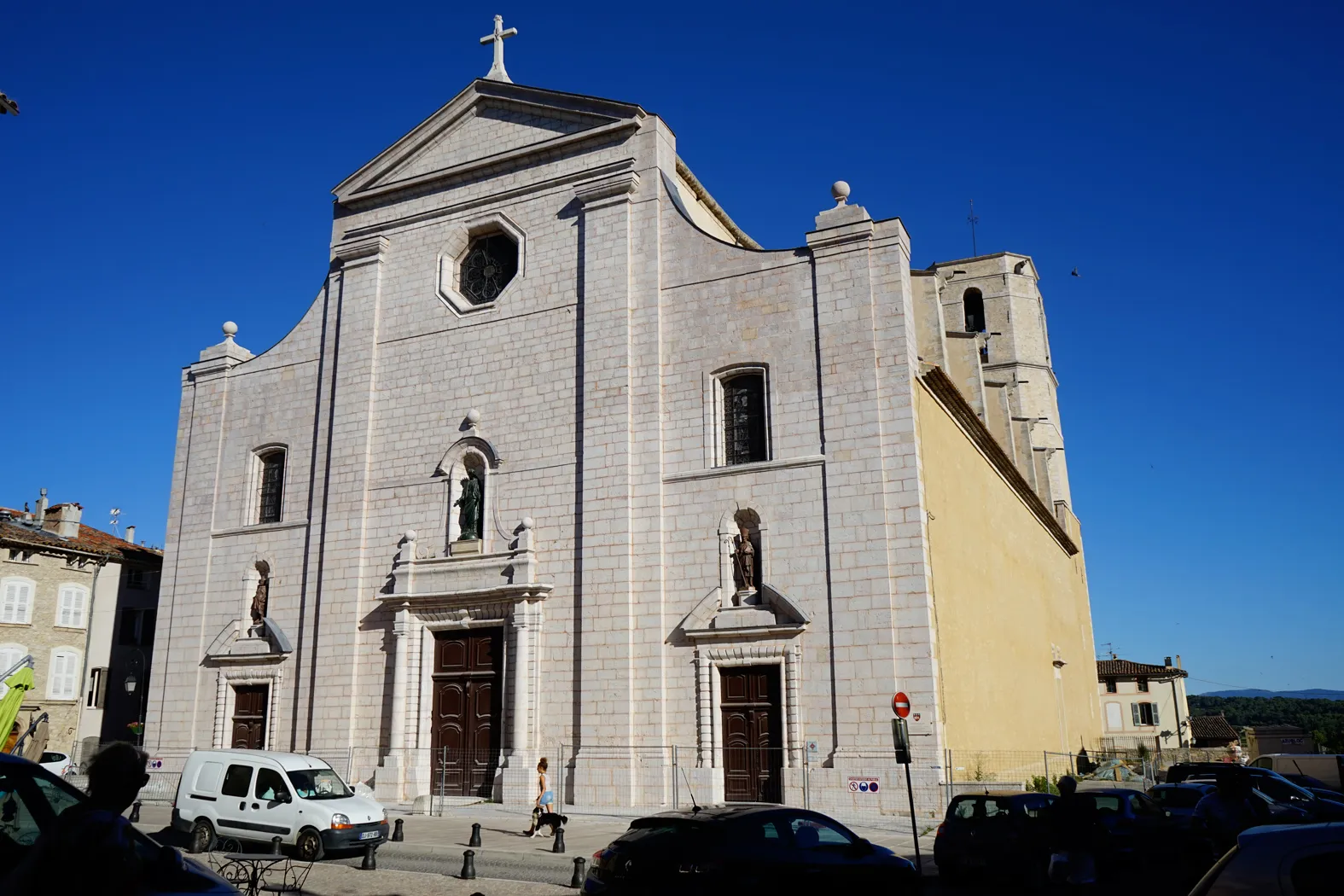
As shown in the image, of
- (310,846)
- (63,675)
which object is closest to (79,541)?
(63,675)

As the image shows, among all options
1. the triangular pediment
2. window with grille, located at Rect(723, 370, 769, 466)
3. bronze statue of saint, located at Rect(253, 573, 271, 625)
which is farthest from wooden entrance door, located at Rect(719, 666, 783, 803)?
the triangular pediment

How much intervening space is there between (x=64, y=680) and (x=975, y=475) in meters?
26.8

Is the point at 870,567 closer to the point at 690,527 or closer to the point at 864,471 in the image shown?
the point at 864,471

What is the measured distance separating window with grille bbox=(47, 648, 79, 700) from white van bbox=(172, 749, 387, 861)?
59.0 feet

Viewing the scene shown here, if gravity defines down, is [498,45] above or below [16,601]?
above

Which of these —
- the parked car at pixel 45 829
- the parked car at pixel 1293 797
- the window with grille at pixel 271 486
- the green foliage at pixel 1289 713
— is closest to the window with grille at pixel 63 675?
the window with grille at pixel 271 486

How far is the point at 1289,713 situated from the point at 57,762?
13133cm

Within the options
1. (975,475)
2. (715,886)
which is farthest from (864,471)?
(715,886)

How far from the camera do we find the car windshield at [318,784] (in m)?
15.6

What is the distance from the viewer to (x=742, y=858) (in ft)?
29.5

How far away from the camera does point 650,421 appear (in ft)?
71.8

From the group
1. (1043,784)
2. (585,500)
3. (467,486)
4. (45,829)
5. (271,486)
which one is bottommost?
(1043,784)

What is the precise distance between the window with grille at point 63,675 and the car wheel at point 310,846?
67.4 feet

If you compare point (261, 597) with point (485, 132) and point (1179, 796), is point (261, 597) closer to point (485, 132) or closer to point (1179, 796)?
point (485, 132)
